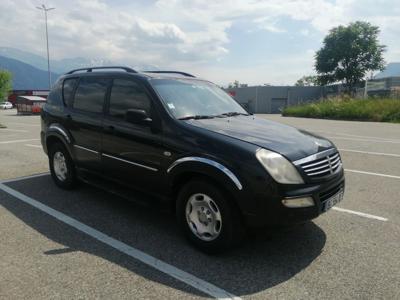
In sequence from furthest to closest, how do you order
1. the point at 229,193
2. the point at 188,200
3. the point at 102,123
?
1. the point at 102,123
2. the point at 188,200
3. the point at 229,193

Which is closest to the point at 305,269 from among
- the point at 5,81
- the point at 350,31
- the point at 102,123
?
the point at 102,123

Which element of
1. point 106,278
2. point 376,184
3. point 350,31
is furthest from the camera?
point 350,31

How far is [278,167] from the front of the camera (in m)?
3.25

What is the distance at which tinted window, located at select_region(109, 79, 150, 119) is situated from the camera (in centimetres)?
427

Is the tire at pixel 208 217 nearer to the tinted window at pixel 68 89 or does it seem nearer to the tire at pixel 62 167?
the tire at pixel 62 167

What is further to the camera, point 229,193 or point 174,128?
point 174,128

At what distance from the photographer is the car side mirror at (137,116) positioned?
392cm

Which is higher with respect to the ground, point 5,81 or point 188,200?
point 5,81

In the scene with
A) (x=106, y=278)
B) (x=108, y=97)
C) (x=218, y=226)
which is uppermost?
(x=108, y=97)

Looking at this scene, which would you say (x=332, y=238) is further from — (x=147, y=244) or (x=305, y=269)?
(x=147, y=244)

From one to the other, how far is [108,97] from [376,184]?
4.70 metres

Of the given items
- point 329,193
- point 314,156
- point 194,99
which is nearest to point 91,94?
point 194,99

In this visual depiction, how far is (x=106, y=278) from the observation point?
3.15m

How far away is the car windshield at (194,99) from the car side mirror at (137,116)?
281mm
